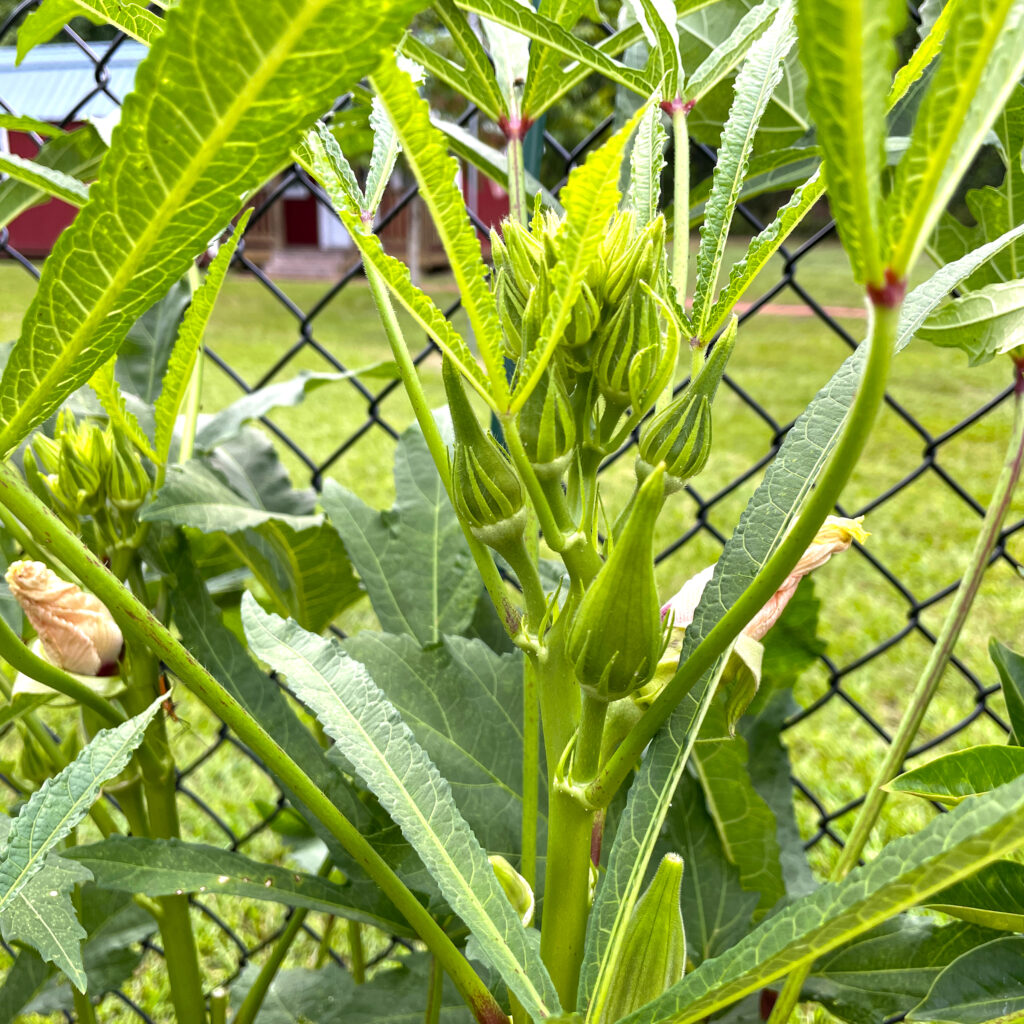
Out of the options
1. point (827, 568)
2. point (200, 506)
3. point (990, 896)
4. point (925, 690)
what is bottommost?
point (827, 568)

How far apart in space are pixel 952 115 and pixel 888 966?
508 mm

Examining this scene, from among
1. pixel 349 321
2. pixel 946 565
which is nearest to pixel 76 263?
pixel 946 565

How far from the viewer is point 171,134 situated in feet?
0.79

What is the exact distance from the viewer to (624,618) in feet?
1.02

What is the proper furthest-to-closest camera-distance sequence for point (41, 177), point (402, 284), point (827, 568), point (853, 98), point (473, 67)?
point (827, 568)
point (473, 67)
point (41, 177)
point (402, 284)
point (853, 98)

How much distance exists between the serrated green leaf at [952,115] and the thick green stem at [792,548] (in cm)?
2

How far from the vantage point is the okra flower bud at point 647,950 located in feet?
1.21

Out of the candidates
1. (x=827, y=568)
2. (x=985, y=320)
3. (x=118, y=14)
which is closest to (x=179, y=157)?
(x=118, y=14)

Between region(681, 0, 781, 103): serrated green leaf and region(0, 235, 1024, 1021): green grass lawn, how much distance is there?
19.3 inches

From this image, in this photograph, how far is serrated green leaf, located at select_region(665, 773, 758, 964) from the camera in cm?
59

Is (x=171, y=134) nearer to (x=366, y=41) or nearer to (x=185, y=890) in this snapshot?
(x=366, y=41)

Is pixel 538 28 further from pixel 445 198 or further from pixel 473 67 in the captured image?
pixel 445 198

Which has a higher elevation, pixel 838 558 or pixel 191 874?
pixel 191 874

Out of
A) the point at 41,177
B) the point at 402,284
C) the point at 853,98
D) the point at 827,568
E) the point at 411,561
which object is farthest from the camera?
the point at 827,568
